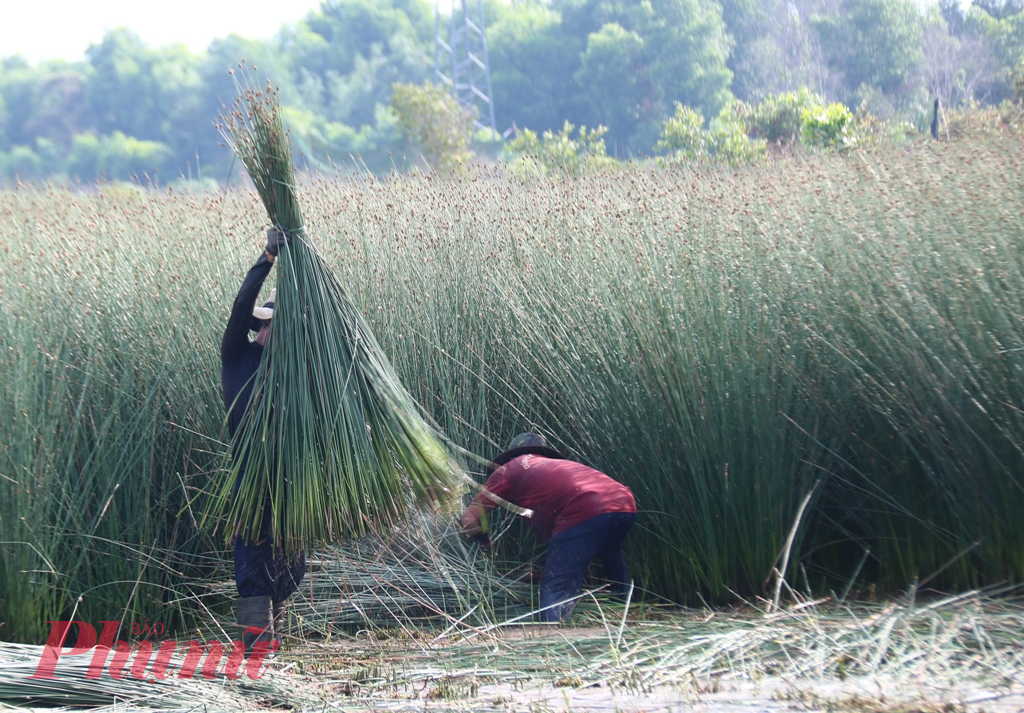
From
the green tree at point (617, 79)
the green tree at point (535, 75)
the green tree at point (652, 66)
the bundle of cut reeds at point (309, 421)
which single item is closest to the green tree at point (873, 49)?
the green tree at point (652, 66)

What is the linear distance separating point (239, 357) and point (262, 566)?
32.5 inches

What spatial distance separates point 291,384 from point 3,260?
9.78 feet

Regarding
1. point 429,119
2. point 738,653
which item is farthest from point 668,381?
point 429,119

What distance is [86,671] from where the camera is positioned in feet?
9.27

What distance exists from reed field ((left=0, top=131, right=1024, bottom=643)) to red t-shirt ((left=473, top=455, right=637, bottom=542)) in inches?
10.8

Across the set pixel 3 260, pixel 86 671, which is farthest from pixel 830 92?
pixel 86 671

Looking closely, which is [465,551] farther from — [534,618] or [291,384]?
[291,384]

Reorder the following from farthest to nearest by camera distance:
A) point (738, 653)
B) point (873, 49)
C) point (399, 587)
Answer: point (873, 49) → point (399, 587) → point (738, 653)

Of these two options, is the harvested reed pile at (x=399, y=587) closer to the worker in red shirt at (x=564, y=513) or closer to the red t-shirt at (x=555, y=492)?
the worker in red shirt at (x=564, y=513)

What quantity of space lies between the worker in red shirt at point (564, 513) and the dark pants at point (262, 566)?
0.82 metres

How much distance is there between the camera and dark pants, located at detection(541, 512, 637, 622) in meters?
3.75

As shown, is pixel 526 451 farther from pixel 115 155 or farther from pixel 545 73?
pixel 545 73

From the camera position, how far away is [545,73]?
4819 centimetres

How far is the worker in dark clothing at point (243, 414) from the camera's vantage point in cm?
330
